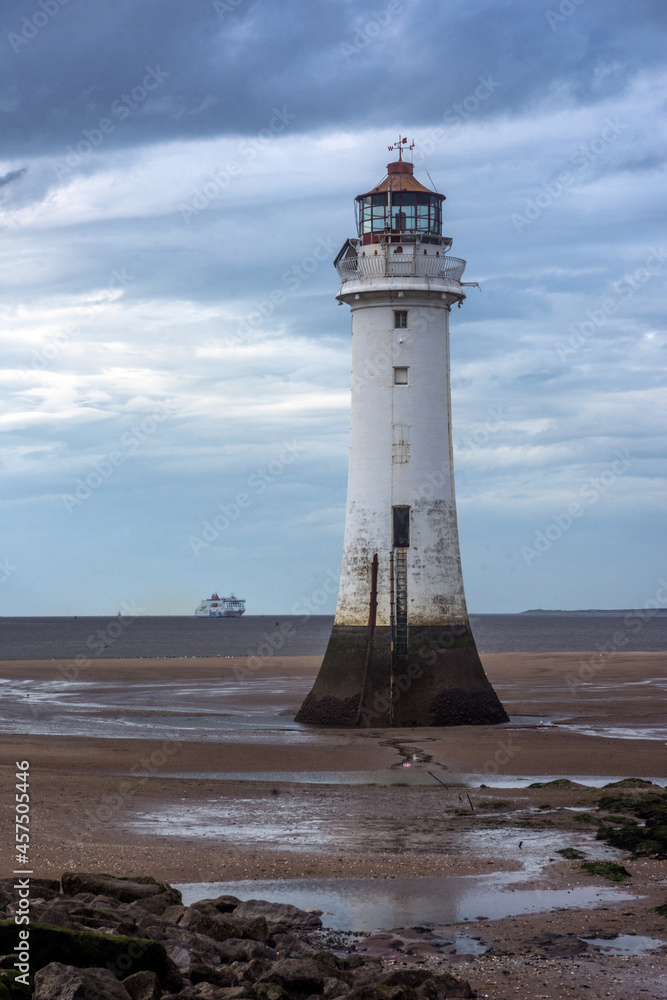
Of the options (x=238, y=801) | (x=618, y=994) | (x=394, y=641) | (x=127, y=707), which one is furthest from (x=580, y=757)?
(x=127, y=707)

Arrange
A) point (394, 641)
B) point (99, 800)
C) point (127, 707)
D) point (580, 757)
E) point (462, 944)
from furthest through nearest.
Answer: point (127, 707), point (394, 641), point (580, 757), point (99, 800), point (462, 944)

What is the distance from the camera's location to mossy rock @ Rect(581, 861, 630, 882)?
41.5 feet

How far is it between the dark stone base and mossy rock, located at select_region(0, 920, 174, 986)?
1635 cm

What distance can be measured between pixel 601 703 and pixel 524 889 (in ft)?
75.2

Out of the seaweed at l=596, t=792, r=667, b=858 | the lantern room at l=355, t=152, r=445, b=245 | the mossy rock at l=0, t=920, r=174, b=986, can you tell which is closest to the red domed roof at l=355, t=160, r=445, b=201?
the lantern room at l=355, t=152, r=445, b=245

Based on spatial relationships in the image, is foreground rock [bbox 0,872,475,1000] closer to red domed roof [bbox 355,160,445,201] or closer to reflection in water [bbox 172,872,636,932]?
reflection in water [bbox 172,872,636,932]

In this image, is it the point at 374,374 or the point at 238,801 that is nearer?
the point at 238,801

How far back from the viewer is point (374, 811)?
16.3 metres

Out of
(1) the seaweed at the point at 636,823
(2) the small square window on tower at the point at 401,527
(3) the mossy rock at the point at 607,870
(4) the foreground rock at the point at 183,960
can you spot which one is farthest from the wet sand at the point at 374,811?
(2) the small square window on tower at the point at 401,527

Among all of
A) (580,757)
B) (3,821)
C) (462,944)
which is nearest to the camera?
(462,944)

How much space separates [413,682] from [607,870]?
40.7 feet

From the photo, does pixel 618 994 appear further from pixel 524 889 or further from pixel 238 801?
pixel 238 801

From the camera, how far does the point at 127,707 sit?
3394cm

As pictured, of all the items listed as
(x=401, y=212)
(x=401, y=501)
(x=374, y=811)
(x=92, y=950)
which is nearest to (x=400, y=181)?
(x=401, y=212)
